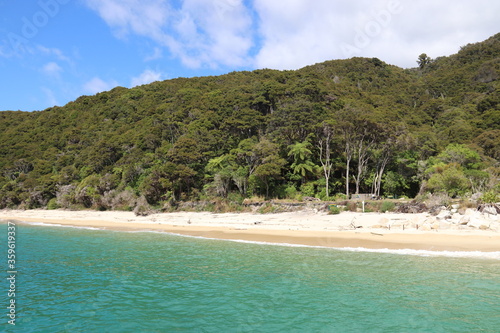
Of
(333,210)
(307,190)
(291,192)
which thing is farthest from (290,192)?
(333,210)

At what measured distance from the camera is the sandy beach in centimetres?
1571

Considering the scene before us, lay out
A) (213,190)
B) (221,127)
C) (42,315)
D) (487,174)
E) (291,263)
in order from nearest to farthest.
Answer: (42,315) → (291,263) → (487,174) → (213,190) → (221,127)

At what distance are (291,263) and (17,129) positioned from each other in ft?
282

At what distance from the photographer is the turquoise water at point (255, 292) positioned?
7414mm

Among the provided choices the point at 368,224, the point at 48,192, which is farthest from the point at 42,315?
the point at 48,192

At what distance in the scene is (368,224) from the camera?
20.2 metres

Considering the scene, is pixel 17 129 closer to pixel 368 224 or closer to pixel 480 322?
pixel 368 224

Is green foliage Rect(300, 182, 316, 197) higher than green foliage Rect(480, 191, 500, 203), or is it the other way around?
green foliage Rect(300, 182, 316, 197)

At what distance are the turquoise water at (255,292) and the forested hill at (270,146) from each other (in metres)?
15.9

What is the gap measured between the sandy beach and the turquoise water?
217cm

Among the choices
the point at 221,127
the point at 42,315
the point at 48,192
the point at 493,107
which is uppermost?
the point at 493,107

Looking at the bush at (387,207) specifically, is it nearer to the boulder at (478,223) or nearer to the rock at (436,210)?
the rock at (436,210)

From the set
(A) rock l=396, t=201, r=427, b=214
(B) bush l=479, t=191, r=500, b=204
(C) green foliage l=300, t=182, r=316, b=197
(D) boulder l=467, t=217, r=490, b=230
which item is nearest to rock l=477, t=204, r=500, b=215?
(B) bush l=479, t=191, r=500, b=204

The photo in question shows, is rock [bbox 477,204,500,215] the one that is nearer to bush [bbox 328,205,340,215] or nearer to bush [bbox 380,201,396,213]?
bush [bbox 380,201,396,213]
